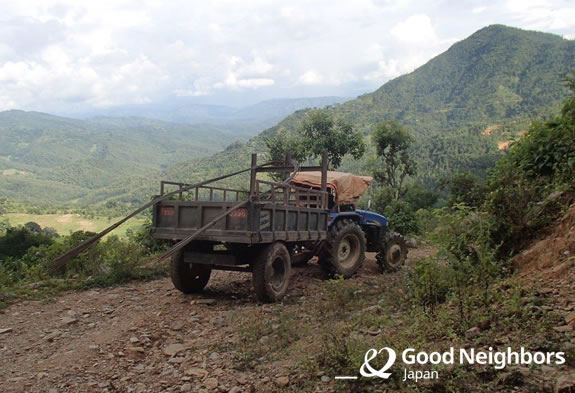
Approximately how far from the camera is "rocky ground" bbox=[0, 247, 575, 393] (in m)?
4.27

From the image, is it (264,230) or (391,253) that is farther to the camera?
(391,253)

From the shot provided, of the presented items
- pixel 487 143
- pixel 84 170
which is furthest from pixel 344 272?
pixel 84 170

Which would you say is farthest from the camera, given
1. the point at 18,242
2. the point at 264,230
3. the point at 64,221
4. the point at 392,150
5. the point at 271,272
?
the point at 64,221

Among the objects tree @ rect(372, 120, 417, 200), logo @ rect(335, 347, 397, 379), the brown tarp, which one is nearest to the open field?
tree @ rect(372, 120, 417, 200)

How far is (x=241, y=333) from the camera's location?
547 centimetres

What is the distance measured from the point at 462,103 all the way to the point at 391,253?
108 m

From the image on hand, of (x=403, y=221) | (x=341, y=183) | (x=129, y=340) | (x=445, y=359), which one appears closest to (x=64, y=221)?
(x=403, y=221)

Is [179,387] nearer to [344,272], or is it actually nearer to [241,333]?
[241,333]

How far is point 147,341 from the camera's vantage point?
5.48 m

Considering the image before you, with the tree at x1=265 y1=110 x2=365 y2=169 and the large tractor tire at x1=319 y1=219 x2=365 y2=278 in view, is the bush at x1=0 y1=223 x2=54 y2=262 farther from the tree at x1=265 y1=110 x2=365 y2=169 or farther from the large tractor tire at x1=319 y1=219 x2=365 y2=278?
the large tractor tire at x1=319 y1=219 x2=365 y2=278

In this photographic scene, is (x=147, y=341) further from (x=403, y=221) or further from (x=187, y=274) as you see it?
(x=403, y=221)

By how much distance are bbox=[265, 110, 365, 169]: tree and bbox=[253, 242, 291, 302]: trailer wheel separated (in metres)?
18.4

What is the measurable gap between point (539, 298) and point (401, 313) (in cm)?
159

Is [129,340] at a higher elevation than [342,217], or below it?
below
